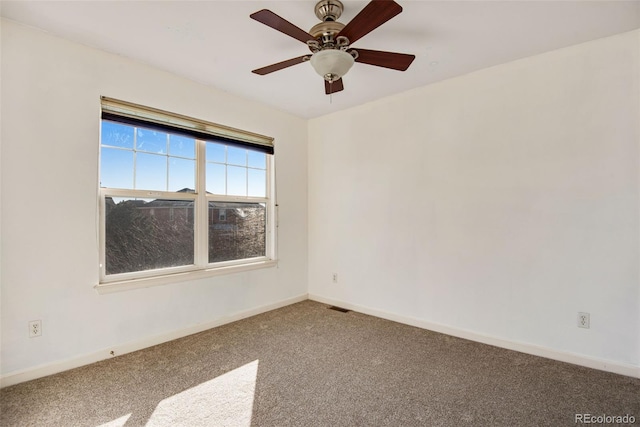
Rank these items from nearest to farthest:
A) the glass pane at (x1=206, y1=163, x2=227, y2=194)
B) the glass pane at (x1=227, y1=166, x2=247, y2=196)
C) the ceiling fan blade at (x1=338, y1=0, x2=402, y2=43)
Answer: the ceiling fan blade at (x1=338, y1=0, x2=402, y2=43) → the glass pane at (x1=206, y1=163, x2=227, y2=194) → the glass pane at (x1=227, y1=166, x2=247, y2=196)

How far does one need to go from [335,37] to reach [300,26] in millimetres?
444

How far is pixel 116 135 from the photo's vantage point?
2621mm

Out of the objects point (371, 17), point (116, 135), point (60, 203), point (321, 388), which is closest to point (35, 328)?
point (60, 203)

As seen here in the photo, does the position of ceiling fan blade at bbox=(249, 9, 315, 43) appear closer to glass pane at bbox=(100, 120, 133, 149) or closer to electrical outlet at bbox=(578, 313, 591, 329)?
glass pane at bbox=(100, 120, 133, 149)

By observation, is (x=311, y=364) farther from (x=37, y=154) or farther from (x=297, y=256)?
(x=37, y=154)

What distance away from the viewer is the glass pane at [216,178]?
324 centimetres

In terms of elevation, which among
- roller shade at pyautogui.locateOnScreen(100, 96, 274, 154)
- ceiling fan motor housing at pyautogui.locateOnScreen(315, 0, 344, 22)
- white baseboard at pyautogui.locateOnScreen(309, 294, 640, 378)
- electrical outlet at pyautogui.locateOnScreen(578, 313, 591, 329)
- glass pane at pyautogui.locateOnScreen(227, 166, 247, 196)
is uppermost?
ceiling fan motor housing at pyautogui.locateOnScreen(315, 0, 344, 22)

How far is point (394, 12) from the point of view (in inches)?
60.8

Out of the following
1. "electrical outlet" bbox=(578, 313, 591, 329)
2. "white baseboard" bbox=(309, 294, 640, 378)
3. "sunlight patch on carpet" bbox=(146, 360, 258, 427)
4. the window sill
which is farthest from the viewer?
the window sill

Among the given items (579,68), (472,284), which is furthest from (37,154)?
(579,68)

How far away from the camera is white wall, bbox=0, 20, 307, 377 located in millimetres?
2070

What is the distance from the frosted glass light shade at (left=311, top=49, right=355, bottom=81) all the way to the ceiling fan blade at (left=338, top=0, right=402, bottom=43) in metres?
0.11

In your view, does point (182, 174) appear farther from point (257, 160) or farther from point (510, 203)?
point (510, 203)

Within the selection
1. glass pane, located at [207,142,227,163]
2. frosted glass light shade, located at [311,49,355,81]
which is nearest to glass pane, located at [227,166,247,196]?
glass pane, located at [207,142,227,163]
